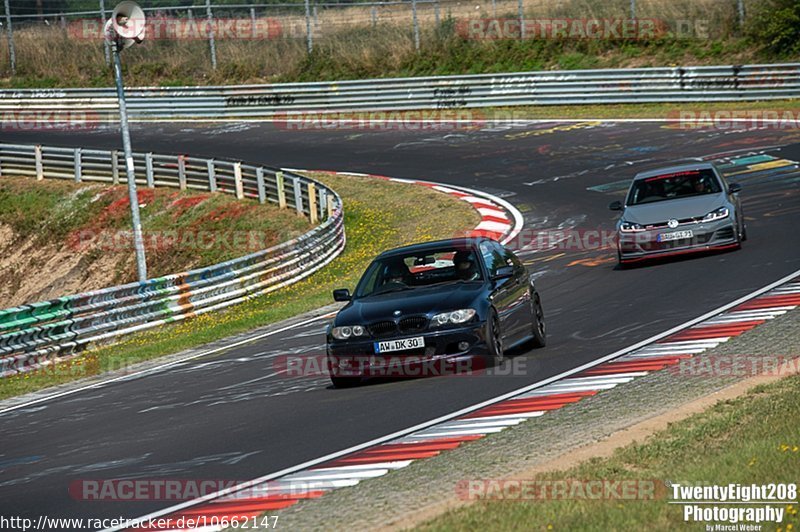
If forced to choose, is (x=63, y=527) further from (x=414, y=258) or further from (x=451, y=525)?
(x=414, y=258)

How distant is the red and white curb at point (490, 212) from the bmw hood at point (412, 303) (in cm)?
1179

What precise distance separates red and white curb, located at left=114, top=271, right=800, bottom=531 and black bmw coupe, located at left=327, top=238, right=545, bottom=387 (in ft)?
3.36

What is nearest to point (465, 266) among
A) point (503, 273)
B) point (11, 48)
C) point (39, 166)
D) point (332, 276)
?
point (503, 273)

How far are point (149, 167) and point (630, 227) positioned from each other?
66.8 ft

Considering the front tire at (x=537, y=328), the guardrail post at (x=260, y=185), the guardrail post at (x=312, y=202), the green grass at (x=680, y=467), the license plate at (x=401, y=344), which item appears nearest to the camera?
the green grass at (x=680, y=467)

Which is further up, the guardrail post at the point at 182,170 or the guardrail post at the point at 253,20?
the guardrail post at the point at 253,20

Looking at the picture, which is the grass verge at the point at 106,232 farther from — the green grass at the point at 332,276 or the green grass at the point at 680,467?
the green grass at the point at 680,467

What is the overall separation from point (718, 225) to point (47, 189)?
2524 centimetres

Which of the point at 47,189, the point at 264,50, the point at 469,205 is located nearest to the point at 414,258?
the point at 469,205

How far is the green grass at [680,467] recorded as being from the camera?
7.06 m

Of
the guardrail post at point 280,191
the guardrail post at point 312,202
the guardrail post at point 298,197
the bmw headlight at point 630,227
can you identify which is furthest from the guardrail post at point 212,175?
the bmw headlight at point 630,227

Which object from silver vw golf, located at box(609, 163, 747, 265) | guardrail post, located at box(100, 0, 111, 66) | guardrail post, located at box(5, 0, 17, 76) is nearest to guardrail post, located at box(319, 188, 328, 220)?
silver vw golf, located at box(609, 163, 747, 265)

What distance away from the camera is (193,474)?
31.3ft

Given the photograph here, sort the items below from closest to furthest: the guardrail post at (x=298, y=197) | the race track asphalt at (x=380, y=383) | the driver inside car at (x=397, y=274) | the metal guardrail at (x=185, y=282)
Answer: the race track asphalt at (x=380, y=383)
the driver inside car at (x=397, y=274)
the metal guardrail at (x=185, y=282)
the guardrail post at (x=298, y=197)
